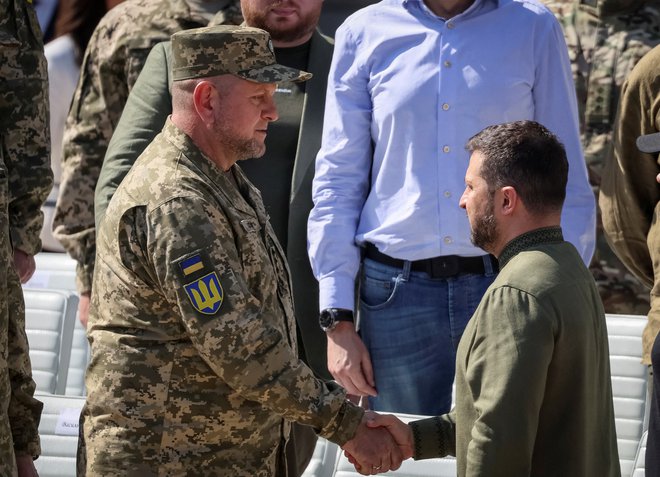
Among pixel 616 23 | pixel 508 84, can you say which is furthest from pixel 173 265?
pixel 616 23

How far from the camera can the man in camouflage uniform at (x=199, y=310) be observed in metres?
3.16

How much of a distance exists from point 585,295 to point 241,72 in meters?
1.08

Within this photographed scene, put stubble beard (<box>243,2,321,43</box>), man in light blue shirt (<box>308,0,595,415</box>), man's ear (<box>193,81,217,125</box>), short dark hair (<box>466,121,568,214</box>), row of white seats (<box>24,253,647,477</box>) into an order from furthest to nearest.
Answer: row of white seats (<box>24,253,647,477</box>), stubble beard (<box>243,2,321,43</box>), man in light blue shirt (<box>308,0,595,415</box>), man's ear (<box>193,81,217,125</box>), short dark hair (<box>466,121,568,214</box>)

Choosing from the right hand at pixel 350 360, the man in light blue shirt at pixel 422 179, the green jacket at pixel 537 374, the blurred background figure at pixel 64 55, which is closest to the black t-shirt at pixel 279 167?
the man in light blue shirt at pixel 422 179

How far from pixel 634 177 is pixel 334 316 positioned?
0.99m

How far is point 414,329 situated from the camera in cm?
377

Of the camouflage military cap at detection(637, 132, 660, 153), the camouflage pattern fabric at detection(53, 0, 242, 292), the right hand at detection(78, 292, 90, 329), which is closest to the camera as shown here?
the camouflage military cap at detection(637, 132, 660, 153)

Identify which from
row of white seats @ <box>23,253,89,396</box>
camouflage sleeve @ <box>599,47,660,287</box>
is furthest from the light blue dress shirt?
row of white seats @ <box>23,253,89,396</box>

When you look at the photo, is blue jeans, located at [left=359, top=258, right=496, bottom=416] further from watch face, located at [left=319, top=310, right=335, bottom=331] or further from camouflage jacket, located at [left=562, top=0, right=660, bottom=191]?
camouflage jacket, located at [left=562, top=0, right=660, bottom=191]

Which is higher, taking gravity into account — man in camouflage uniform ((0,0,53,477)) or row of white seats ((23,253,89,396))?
man in camouflage uniform ((0,0,53,477))

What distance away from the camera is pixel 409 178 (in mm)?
3812

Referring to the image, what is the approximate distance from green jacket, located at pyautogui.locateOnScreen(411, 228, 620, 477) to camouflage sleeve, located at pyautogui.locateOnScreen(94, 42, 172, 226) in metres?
1.73

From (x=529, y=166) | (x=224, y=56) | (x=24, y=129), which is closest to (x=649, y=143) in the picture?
(x=529, y=166)

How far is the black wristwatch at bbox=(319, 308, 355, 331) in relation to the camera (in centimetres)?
386
